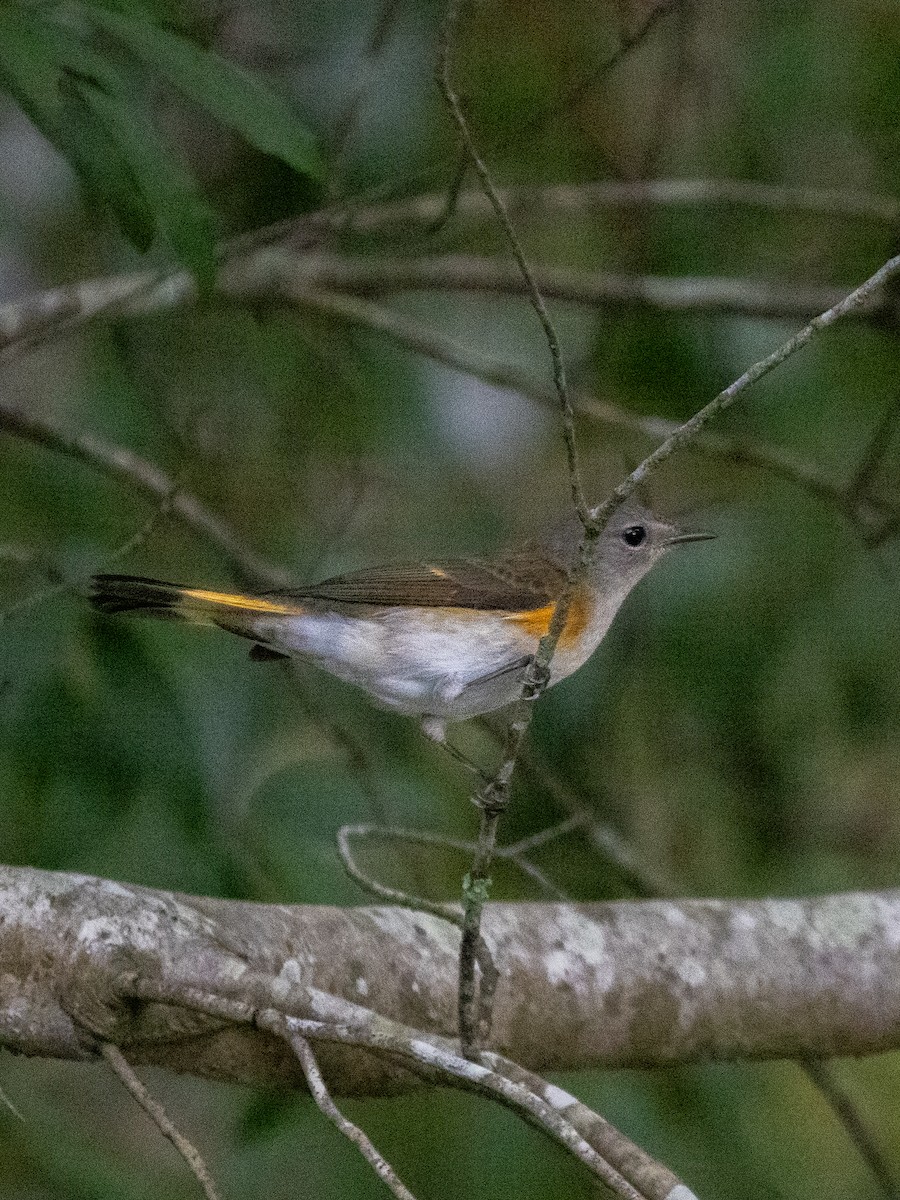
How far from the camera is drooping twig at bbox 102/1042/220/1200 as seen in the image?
88.0 inches

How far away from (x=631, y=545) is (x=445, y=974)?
146 centimetres

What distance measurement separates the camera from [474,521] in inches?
207

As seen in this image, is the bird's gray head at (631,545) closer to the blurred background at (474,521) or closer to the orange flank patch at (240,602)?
the blurred background at (474,521)

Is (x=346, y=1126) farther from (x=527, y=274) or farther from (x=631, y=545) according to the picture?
(x=631, y=545)

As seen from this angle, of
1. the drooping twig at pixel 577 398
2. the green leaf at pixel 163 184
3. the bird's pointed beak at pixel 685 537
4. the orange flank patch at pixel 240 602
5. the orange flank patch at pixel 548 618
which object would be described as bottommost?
the orange flank patch at pixel 240 602

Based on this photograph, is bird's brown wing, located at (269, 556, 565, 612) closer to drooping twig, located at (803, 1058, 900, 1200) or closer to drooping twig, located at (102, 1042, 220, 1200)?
drooping twig, located at (803, 1058, 900, 1200)

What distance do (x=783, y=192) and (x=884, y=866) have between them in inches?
89.6

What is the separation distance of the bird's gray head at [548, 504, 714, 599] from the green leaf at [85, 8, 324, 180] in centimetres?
145

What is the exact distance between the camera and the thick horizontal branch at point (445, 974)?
2621 millimetres

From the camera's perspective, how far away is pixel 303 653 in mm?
3645

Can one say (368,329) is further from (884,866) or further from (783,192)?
(884,866)

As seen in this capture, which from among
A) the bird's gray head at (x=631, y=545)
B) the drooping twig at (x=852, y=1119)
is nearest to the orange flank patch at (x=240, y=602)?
the bird's gray head at (x=631, y=545)

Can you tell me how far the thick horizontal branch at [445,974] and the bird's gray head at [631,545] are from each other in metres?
0.89

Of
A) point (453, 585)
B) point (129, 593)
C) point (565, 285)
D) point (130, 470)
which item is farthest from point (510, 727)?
point (565, 285)
